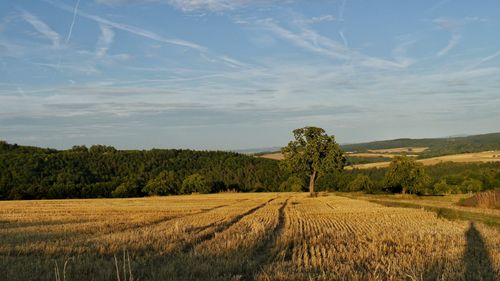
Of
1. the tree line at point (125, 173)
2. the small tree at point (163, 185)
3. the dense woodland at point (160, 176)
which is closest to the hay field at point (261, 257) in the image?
the dense woodland at point (160, 176)

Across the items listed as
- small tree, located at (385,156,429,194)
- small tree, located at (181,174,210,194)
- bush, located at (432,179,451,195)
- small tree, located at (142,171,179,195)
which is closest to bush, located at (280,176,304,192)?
small tree, located at (181,174,210,194)

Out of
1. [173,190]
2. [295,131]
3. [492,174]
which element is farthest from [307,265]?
[492,174]

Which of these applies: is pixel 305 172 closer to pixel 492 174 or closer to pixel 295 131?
pixel 295 131

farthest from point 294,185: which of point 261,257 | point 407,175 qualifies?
point 261,257

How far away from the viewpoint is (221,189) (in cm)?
10625

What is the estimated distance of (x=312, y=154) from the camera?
76500 mm

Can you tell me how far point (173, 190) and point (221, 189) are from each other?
11.6 metres

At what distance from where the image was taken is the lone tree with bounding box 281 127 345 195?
75188mm

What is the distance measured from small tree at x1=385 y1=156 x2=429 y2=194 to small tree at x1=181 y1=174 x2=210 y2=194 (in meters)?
39.9

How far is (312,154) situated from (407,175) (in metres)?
18.1

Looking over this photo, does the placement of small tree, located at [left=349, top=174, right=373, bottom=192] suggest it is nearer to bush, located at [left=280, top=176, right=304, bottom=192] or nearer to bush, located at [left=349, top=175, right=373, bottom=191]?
bush, located at [left=349, top=175, right=373, bottom=191]

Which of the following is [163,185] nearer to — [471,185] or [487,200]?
[471,185]

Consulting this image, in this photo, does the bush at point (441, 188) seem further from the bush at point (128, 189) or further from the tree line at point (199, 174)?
the bush at point (128, 189)

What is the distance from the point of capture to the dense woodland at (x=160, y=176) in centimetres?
9312
